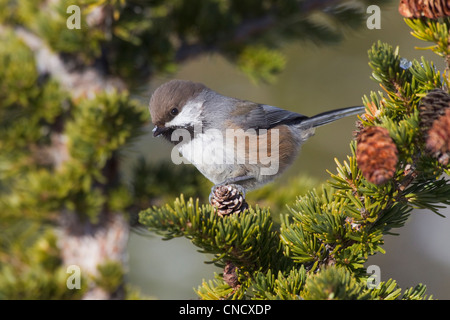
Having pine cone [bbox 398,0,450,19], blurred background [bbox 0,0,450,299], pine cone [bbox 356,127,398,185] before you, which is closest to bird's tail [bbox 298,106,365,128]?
blurred background [bbox 0,0,450,299]

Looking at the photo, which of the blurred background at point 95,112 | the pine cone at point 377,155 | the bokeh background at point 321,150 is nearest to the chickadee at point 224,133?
the blurred background at point 95,112

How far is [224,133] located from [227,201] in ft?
2.55

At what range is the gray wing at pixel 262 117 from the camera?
2.68 meters

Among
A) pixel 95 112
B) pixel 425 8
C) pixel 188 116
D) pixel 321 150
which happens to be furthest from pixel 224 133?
pixel 321 150

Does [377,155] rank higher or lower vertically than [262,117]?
lower

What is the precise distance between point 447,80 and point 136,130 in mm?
1527

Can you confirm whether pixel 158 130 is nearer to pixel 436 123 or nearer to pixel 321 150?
pixel 436 123

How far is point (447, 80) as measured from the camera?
139 cm

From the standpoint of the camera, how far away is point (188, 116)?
2521mm

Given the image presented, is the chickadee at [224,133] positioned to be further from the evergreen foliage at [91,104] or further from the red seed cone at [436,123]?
the red seed cone at [436,123]

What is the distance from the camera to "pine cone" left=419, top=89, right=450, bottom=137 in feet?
4.13

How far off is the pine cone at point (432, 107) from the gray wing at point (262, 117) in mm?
1396
